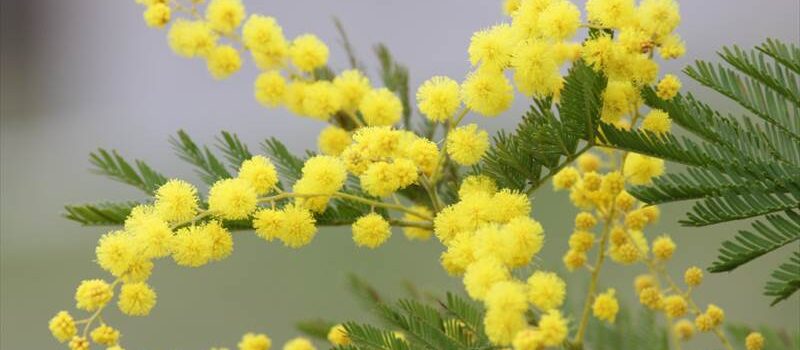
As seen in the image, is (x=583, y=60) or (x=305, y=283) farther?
(x=305, y=283)

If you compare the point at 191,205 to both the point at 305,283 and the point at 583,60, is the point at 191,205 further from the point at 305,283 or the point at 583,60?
the point at 305,283

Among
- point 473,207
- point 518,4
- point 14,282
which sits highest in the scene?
point 14,282


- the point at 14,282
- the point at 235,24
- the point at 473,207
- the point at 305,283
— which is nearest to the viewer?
the point at 473,207

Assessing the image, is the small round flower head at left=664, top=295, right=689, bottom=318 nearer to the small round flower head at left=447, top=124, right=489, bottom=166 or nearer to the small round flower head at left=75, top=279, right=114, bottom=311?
the small round flower head at left=447, top=124, right=489, bottom=166

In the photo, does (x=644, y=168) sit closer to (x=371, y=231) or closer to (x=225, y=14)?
(x=371, y=231)

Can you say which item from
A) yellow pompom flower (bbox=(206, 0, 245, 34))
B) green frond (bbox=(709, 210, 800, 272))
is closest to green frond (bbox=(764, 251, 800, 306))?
green frond (bbox=(709, 210, 800, 272))

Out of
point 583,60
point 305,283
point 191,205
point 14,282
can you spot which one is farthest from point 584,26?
point 14,282

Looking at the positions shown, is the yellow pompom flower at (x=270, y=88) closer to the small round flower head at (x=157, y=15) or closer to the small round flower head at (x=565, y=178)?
the small round flower head at (x=157, y=15)
